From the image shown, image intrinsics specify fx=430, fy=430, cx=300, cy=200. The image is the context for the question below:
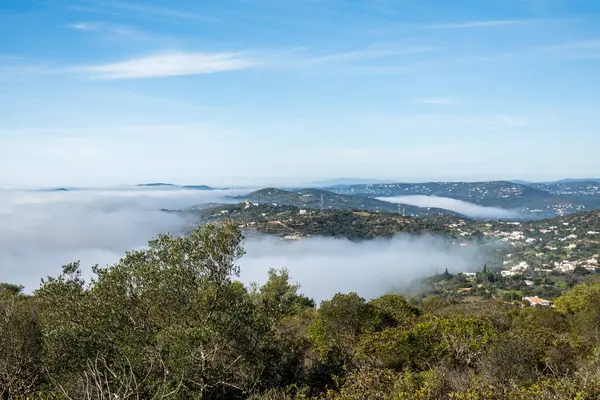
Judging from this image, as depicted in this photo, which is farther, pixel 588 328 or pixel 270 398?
pixel 588 328

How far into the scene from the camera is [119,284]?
53.8 ft

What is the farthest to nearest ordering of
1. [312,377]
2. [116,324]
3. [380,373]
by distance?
[312,377]
[116,324]
[380,373]

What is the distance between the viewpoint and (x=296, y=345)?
19.2 metres

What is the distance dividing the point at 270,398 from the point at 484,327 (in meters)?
13.5

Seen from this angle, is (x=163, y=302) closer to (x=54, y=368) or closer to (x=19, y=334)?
(x=54, y=368)

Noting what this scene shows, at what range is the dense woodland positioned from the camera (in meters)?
13.9

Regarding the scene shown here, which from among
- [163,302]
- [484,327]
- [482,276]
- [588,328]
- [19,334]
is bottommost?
[482,276]

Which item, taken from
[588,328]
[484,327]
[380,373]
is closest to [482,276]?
[588,328]

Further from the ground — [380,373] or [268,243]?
[380,373]

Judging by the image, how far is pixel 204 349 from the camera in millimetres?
15180

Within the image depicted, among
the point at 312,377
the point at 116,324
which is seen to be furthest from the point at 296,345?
the point at 116,324

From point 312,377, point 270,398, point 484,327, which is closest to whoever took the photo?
point 270,398

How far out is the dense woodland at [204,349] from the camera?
45.8ft

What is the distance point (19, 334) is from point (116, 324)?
374cm
